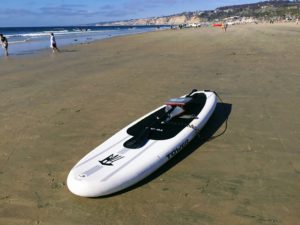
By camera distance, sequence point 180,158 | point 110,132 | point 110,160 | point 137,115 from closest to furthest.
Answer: point 110,160 < point 180,158 < point 110,132 < point 137,115

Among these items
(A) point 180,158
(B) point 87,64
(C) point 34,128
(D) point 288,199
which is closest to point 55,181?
(A) point 180,158

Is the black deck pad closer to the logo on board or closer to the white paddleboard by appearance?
the white paddleboard

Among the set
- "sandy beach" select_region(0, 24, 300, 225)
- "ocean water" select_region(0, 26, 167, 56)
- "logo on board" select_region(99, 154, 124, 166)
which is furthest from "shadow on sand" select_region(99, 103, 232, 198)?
"ocean water" select_region(0, 26, 167, 56)

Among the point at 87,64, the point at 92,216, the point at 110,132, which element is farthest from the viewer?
the point at 87,64

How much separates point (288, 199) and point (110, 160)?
2.35m

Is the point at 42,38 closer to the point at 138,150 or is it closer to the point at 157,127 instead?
the point at 157,127

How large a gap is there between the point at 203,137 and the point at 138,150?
1.60 m

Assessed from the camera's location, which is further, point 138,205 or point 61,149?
point 61,149

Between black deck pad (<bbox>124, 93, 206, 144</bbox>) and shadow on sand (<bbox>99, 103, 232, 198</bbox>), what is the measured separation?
337 mm

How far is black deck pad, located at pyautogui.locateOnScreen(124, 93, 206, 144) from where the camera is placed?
17.9ft

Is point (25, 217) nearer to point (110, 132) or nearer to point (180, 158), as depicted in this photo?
point (180, 158)

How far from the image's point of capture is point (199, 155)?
18.2 ft

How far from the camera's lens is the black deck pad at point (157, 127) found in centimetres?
546

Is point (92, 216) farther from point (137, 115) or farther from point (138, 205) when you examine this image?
point (137, 115)
